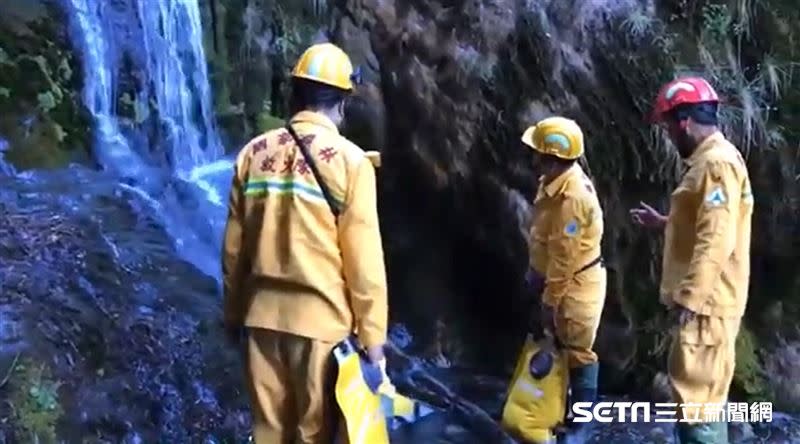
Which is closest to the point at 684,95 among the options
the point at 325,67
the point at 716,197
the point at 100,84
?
the point at 716,197

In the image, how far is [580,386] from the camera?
3.95m

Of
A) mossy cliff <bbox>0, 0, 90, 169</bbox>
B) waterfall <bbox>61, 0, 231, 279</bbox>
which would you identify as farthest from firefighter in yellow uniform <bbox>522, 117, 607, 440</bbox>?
mossy cliff <bbox>0, 0, 90, 169</bbox>

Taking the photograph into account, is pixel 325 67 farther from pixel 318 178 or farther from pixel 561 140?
pixel 561 140

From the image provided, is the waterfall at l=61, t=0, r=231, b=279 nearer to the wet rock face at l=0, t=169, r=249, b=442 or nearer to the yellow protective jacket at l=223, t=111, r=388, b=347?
the wet rock face at l=0, t=169, r=249, b=442

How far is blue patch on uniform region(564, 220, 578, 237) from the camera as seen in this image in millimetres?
3672

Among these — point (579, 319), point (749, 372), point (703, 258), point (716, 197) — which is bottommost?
point (749, 372)

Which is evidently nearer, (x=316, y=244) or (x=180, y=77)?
(x=316, y=244)

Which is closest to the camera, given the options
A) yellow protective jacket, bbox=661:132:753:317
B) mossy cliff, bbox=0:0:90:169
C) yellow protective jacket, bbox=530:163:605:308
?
yellow protective jacket, bbox=661:132:753:317

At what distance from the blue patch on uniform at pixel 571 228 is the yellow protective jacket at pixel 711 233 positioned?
0.33 m

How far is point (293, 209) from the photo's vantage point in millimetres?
2809

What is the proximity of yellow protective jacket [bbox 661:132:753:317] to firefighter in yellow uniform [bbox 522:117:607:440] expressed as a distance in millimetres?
296

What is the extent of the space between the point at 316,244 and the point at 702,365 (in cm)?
139

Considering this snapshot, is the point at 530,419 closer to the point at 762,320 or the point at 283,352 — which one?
the point at 283,352

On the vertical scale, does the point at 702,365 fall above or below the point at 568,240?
below
